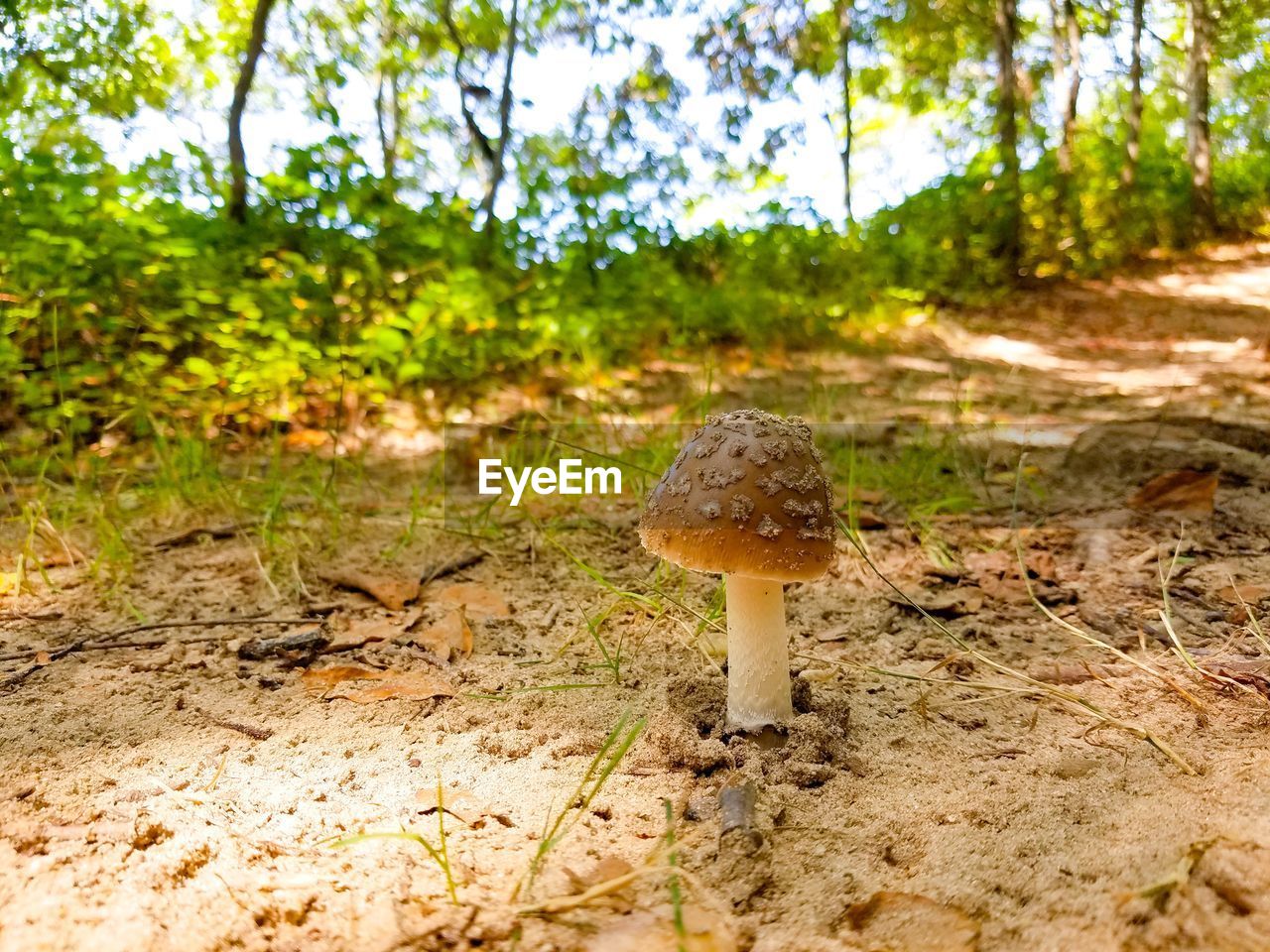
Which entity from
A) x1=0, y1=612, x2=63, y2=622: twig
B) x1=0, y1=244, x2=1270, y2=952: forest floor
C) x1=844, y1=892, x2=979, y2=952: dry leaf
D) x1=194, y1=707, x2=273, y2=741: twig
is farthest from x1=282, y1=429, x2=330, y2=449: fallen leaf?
x1=844, y1=892, x2=979, y2=952: dry leaf

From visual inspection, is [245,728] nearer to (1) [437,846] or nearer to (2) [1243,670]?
(1) [437,846]

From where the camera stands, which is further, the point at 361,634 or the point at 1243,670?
the point at 361,634

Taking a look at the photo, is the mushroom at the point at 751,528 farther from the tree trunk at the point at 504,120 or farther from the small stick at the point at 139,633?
the tree trunk at the point at 504,120

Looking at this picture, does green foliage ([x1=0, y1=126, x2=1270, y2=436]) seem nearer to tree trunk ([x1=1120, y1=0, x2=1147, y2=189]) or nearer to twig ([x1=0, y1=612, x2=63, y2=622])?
twig ([x1=0, y1=612, x2=63, y2=622])

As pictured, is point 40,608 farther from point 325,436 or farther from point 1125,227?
point 1125,227

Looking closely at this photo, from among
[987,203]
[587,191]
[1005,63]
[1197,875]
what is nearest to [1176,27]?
[1005,63]

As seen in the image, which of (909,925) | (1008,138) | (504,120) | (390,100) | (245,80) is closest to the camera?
(909,925)

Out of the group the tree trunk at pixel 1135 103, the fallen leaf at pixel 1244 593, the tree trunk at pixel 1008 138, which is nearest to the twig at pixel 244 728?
the fallen leaf at pixel 1244 593

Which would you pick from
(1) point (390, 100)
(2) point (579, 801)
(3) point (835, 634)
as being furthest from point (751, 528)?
(1) point (390, 100)
